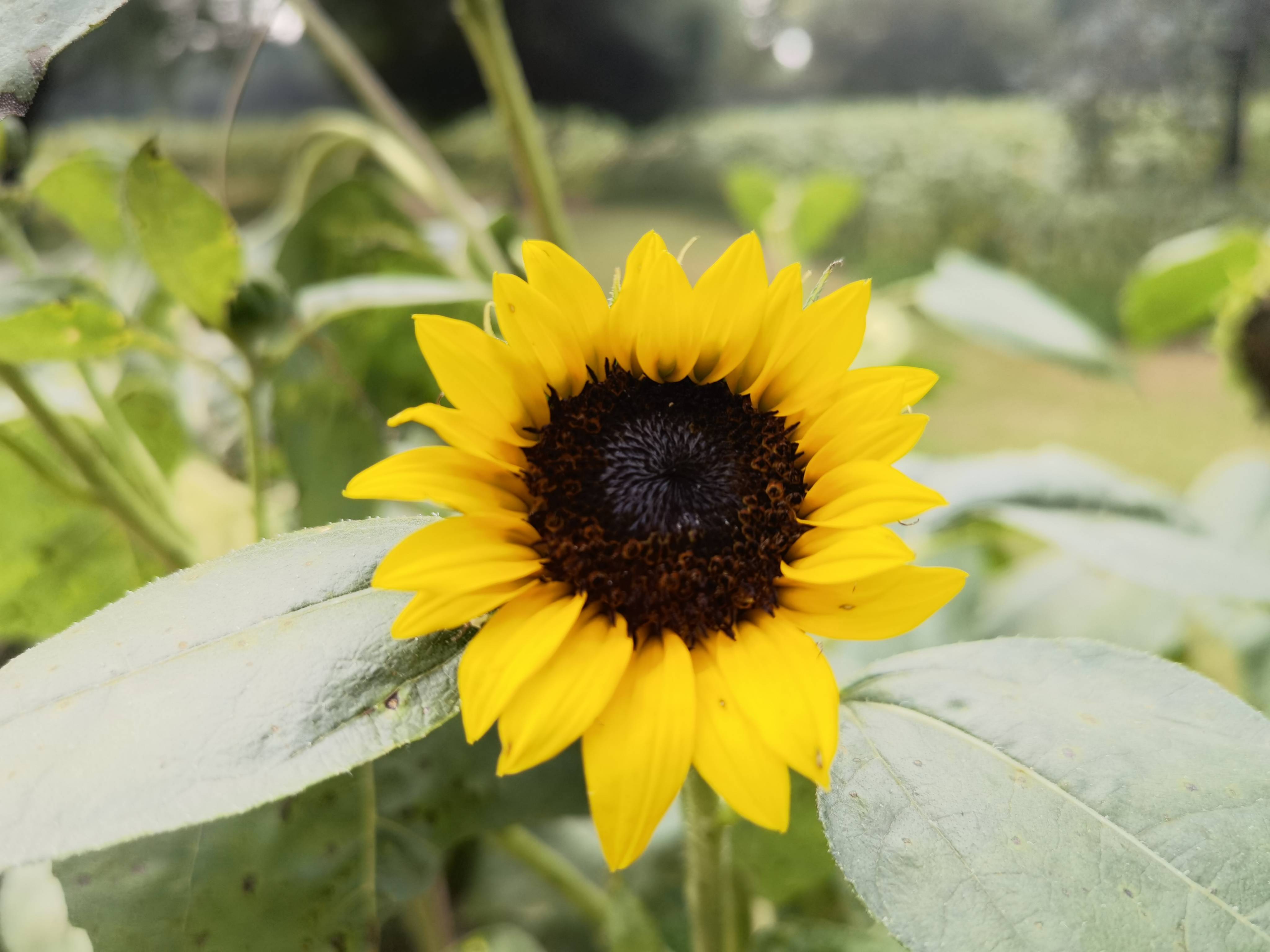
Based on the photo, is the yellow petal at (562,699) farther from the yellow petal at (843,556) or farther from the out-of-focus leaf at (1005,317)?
the out-of-focus leaf at (1005,317)

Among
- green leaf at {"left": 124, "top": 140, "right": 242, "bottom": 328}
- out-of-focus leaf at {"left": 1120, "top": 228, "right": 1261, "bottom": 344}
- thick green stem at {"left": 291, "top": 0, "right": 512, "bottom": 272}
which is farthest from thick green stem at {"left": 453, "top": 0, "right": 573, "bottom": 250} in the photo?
out-of-focus leaf at {"left": 1120, "top": 228, "right": 1261, "bottom": 344}

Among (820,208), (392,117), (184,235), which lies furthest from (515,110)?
(820,208)

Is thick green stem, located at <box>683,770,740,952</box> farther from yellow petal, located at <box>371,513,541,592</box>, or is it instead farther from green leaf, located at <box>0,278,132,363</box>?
green leaf, located at <box>0,278,132,363</box>

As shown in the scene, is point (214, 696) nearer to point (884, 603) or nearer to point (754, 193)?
point (884, 603)

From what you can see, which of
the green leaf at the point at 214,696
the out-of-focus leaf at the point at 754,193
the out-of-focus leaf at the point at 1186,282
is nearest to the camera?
the green leaf at the point at 214,696

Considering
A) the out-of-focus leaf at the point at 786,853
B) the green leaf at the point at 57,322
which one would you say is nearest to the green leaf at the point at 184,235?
the green leaf at the point at 57,322

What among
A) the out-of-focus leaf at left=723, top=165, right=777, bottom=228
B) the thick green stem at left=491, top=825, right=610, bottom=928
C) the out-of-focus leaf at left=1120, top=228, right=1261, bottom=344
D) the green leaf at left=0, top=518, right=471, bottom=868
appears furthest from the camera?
the out-of-focus leaf at left=723, top=165, right=777, bottom=228
